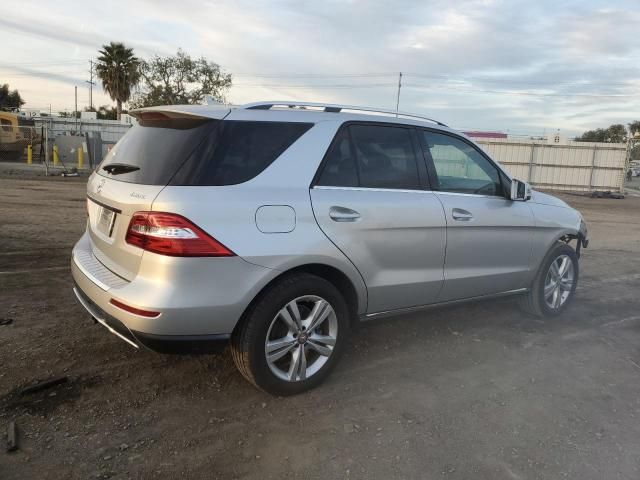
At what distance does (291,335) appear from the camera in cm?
321

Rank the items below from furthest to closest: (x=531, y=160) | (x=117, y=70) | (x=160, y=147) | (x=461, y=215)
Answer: (x=117, y=70) < (x=531, y=160) < (x=461, y=215) < (x=160, y=147)

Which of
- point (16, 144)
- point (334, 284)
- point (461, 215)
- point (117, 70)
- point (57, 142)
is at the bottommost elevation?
point (334, 284)

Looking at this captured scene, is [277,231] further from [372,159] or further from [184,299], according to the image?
[372,159]

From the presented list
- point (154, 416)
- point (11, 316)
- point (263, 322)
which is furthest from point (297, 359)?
point (11, 316)

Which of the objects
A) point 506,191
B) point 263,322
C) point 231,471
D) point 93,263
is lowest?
point 231,471

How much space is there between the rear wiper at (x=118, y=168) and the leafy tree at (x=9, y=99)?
63.9 m

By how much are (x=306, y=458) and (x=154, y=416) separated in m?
0.96

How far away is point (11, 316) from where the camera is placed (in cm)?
434

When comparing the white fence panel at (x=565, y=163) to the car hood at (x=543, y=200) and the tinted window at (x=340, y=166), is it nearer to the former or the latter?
the car hood at (x=543, y=200)

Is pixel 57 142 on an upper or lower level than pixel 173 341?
upper

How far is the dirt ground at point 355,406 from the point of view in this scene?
2664mm

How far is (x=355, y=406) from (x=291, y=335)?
602 mm

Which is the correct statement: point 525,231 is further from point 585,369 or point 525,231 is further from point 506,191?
point 585,369

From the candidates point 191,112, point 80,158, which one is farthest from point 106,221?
point 80,158
